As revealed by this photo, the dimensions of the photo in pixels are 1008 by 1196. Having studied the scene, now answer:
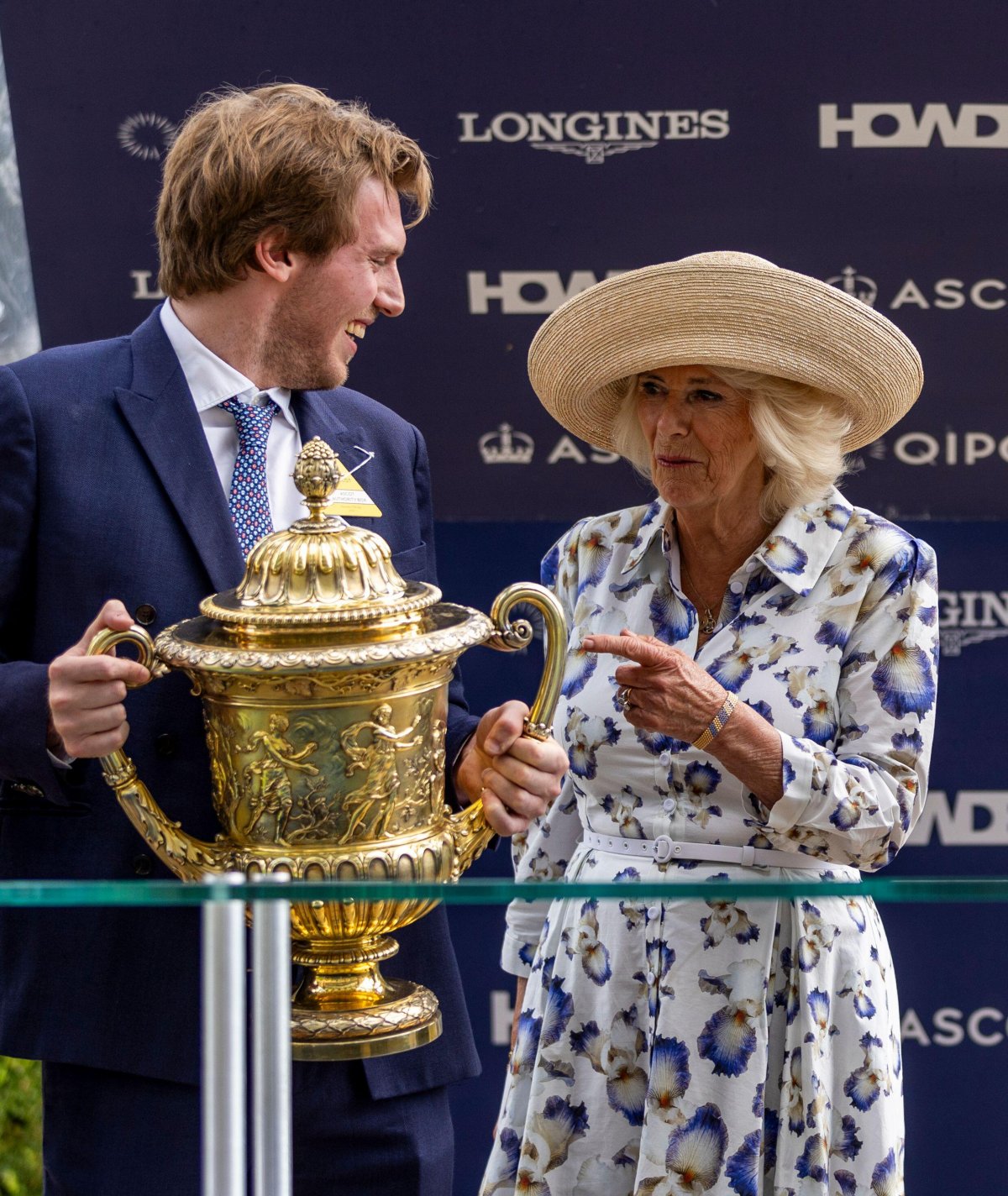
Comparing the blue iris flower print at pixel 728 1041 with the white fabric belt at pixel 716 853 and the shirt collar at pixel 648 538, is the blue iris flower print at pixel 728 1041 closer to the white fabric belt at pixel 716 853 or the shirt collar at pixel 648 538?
the white fabric belt at pixel 716 853

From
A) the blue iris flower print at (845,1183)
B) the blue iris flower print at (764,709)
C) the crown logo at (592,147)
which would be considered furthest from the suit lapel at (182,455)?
the crown logo at (592,147)

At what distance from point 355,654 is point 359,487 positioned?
596mm

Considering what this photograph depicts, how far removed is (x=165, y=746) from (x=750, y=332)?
0.96m

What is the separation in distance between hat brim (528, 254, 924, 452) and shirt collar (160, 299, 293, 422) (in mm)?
520

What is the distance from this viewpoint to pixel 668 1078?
204cm

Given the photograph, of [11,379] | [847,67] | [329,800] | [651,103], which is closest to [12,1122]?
[329,800]

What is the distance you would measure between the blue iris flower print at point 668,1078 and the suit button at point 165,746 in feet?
2.43

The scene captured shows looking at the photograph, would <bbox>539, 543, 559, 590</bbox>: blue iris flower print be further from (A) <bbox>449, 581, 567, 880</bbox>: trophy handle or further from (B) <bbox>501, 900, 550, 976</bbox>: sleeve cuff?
(A) <bbox>449, 581, 567, 880</bbox>: trophy handle

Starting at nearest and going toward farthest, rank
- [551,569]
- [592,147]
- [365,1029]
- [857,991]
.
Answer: [365,1029] < [857,991] < [551,569] < [592,147]

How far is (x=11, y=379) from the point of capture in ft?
6.25

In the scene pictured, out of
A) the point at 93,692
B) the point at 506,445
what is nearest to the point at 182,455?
the point at 93,692

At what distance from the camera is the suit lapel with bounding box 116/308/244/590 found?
6.19 ft

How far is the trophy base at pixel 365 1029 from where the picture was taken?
1.49 metres

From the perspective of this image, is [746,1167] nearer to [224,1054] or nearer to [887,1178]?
[887,1178]
